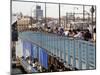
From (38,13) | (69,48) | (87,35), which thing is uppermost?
(38,13)

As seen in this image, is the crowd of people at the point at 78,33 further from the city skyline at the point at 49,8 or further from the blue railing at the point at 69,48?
the city skyline at the point at 49,8

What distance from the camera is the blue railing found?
2027 millimetres

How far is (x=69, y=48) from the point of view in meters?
2.11

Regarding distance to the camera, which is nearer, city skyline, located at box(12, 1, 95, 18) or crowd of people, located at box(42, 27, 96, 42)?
city skyline, located at box(12, 1, 95, 18)

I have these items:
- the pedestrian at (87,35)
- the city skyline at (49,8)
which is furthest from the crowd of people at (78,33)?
the city skyline at (49,8)

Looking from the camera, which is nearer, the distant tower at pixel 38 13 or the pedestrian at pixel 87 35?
the distant tower at pixel 38 13

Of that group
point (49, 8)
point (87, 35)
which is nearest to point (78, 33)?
point (87, 35)

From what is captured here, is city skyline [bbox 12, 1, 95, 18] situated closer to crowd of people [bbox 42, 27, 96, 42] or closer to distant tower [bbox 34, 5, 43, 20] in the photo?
distant tower [bbox 34, 5, 43, 20]

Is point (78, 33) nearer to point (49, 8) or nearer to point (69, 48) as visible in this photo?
point (69, 48)

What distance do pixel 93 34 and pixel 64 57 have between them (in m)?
0.47

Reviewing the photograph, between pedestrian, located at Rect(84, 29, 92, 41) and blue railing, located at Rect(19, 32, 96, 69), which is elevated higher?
pedestrian, located at Rect(84, 29, 92, 41)

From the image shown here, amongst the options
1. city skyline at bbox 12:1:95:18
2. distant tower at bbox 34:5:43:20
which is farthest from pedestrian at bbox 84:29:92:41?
distant tower at bbox 34:5:43:20

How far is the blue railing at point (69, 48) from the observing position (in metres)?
2.03

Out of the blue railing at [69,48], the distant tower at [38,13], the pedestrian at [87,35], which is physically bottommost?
the blue railing at [69,48]
